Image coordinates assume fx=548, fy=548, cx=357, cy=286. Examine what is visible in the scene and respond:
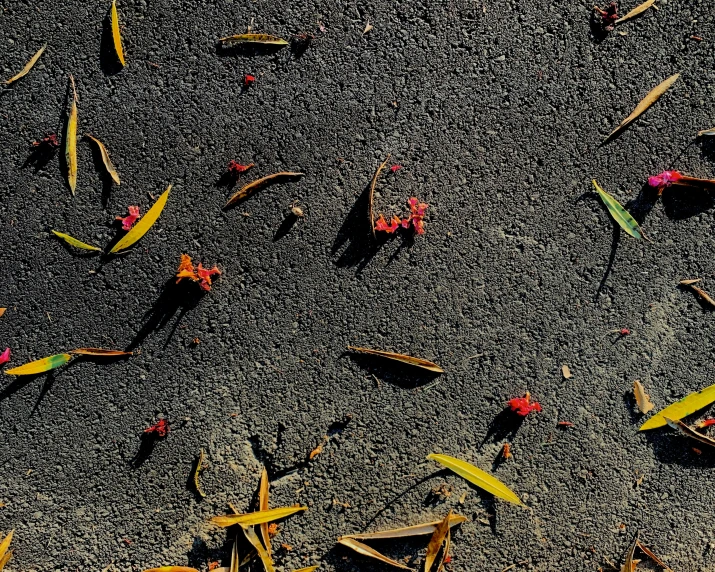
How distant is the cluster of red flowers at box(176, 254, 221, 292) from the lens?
233cm

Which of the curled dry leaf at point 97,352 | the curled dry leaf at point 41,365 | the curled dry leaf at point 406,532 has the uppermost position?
the curled dry leaf at point 97,352

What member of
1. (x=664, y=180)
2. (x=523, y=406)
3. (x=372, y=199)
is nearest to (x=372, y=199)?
(x=372, y=199)

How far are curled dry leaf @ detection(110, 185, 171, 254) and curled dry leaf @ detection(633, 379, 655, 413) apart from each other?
87.7 inches

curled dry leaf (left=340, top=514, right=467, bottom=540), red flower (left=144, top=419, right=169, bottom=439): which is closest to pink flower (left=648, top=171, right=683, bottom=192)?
curled dry leaf (left=340, top=514, right=467, bottom=540)

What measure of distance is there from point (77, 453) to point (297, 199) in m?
1.46

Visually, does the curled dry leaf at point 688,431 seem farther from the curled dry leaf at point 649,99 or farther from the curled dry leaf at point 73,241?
the curled dry leaf at point 73,241

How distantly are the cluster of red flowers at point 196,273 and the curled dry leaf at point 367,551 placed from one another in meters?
1.25

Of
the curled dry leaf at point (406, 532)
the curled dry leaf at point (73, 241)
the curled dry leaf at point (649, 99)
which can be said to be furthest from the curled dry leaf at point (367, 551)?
the curled dry leaf at point (649, 99)

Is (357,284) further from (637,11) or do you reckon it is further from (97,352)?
(637,11)

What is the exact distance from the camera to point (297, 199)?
2.40m

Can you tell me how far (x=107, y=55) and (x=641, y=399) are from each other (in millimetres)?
2774

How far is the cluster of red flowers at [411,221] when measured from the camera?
2.36m

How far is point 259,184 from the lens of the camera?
7.82 feet

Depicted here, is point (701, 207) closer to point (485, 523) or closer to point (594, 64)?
point (594, 64)
